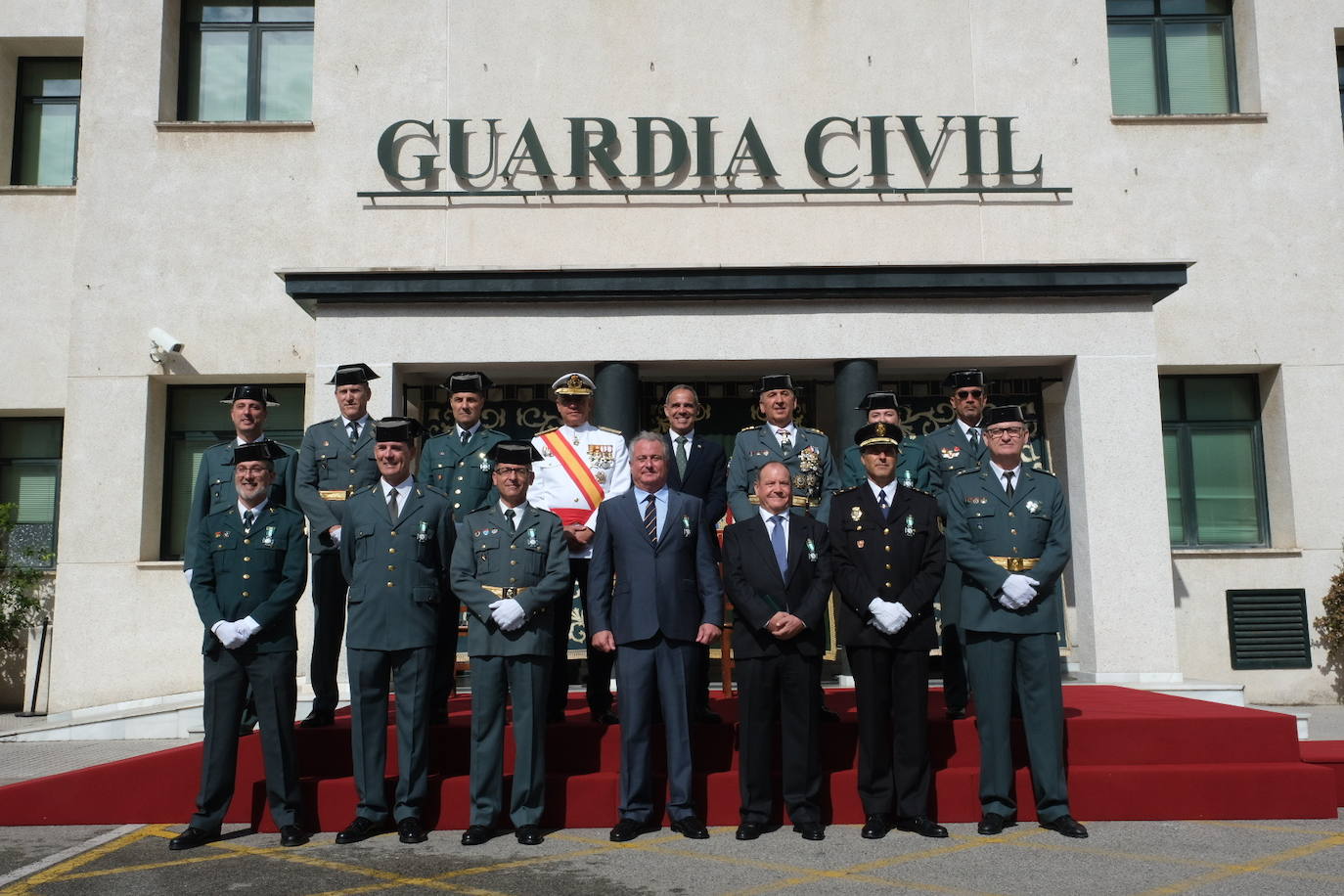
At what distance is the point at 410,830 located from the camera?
595cm

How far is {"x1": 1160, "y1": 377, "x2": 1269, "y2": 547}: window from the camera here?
12094mm

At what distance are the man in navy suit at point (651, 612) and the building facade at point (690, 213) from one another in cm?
488

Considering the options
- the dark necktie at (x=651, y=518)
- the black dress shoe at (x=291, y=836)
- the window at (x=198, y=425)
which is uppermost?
the window at (x=198, y=425)

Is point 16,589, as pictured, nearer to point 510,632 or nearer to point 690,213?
point 690,213

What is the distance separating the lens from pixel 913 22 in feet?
39.3

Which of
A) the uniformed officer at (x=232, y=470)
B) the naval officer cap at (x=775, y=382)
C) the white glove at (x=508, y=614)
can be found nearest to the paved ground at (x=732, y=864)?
the white glove at (x=508, y=614)

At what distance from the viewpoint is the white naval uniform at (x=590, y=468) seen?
693cm

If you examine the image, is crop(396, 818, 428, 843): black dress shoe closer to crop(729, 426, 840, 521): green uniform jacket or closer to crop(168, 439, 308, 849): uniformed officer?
crop(168, 439, 308, 849): uniformed officer

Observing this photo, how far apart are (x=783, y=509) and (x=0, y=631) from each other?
958cm

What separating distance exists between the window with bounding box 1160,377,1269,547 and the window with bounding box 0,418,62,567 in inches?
489

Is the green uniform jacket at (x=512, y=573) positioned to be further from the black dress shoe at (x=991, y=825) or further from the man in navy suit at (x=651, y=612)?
the black dress shoe at (x=991, y=825)

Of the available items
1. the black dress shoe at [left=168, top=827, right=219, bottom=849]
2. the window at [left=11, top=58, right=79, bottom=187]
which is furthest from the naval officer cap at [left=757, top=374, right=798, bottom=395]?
the window at [left=11, top=58, right=79, bottom=187]

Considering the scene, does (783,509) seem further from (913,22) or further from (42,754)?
(913,22)

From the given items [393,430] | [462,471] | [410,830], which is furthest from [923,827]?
[393,430]
